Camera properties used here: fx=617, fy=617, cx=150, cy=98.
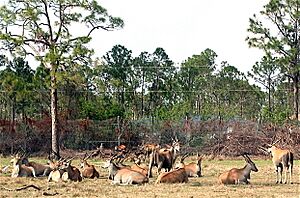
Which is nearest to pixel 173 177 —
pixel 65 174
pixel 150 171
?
pixel 150 171

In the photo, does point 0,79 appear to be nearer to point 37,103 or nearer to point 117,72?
point 37,103

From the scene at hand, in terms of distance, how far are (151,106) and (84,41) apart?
109 ft

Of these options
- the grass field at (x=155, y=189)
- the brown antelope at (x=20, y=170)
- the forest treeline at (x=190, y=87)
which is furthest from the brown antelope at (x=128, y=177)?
the forest treeline at (x=190, y=87)

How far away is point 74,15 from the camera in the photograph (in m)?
28.5

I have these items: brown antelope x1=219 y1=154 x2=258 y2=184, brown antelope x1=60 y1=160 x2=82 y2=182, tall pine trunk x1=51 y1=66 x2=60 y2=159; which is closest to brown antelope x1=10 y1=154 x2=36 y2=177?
brown antelope x1=60 y1=160 x2=82 y2=182

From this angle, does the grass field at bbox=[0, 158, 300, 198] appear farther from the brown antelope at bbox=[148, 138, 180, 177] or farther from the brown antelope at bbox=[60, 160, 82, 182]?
the brown antelope at bbox=[148, 138, 180, 177]

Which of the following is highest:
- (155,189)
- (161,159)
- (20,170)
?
(161,159)

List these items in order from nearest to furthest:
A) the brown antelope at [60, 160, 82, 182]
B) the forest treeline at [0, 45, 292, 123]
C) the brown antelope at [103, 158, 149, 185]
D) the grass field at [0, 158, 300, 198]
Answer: the grass field at [0, 158, 300, 198], the brown antelope at [103, 158, 149, 185], the brown antelope at [60, 160, 82, 182], the forest treeline at [0, 45, 292, 123]

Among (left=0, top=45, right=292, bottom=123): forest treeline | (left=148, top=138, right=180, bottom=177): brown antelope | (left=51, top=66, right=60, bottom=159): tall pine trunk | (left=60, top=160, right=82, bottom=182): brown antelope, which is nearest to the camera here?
(left=60, top=160, right=82, bottom=182): brown antelope

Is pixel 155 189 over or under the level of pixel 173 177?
under

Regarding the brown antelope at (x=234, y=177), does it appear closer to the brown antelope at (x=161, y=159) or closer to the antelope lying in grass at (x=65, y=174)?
the brown antelope at (x=161, y=159)

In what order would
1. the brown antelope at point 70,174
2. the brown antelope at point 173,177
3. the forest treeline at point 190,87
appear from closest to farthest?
the brown antelope at point 173,177 < the brown antelope at point 70,174 < the forest treeline at point 190,87

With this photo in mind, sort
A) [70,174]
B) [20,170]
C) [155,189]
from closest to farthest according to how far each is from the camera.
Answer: [155,189], [70,174], [20,170]

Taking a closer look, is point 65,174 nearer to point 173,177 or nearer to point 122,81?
point 173,177
